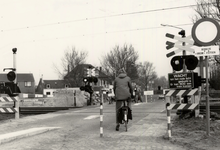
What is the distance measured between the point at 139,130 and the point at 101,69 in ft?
146

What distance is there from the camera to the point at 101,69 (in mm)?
53594

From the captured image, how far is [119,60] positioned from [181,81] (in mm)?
45052

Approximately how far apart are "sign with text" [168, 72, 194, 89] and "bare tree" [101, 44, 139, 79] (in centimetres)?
4344

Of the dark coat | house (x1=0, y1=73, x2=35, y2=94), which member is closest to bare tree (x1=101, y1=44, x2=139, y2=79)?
the dark coat

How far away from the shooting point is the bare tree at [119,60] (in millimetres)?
52125

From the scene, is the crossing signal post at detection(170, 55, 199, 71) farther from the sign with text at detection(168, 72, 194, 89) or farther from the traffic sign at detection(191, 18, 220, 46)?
the traffic sign at detection(191, 18, 220, 46)

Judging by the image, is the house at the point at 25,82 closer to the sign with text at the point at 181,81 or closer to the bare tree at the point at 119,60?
the bare tree at the point at 119,60

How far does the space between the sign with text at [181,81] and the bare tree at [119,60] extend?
143 feet

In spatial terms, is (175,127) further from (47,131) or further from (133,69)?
(133,69)

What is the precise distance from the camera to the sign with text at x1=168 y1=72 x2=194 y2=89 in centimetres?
783

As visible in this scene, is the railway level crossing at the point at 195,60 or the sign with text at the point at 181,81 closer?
the railway level crossing at the point at 195,60

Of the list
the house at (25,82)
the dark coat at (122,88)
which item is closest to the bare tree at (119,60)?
the dark coat at (122,88)

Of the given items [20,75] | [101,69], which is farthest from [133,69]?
[20,75]

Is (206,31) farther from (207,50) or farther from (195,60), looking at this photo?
(195,60)
